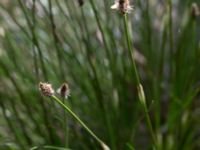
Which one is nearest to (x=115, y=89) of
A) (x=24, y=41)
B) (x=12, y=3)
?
(x=24, y=41)

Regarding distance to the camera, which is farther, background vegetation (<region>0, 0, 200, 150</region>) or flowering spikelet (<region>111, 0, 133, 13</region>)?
background vegetation (<region>0, 0, 200, 150</region>)

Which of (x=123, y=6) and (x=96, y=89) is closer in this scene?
(x=123, y=6)

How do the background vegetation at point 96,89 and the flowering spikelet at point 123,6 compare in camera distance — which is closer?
the flowering spikelet at point 123,6

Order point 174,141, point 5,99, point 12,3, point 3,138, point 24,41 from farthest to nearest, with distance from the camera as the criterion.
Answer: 1. point 12,3
2. point 24,41
3. point 5,99
4. point 174,141
5. point 3,138

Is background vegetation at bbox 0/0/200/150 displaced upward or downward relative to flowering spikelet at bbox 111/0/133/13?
upward

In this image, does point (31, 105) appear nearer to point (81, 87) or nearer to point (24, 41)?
point (81, 87)

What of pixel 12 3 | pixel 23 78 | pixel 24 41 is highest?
pixel 12 3

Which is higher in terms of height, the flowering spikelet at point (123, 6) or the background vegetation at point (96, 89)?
the background vegetation at point (96, 89)

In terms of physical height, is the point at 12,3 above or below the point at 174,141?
above

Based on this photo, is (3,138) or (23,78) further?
(23,78)

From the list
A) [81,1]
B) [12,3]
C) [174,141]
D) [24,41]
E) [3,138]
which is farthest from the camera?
[12,3]
